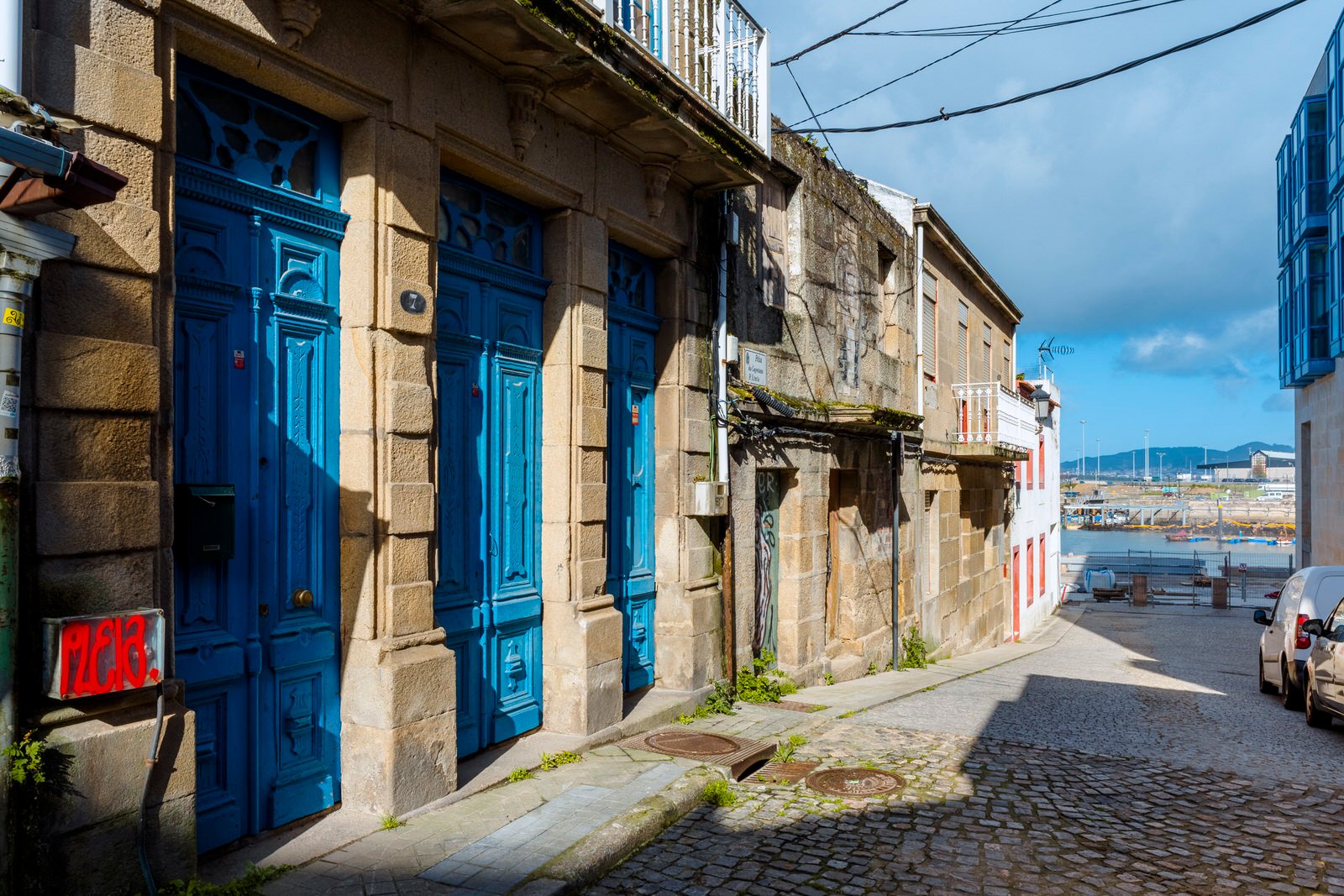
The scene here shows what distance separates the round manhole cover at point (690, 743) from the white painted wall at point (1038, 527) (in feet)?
53.6

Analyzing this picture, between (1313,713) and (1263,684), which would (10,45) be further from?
(1263,684)

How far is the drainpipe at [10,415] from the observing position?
3215mm

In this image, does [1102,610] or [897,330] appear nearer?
[897,330]

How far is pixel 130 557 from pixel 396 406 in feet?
5.13

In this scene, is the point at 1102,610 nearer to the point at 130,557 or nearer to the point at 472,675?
the point at 472,675

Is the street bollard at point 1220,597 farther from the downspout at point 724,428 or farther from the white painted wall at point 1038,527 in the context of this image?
the downspout at point 724,428

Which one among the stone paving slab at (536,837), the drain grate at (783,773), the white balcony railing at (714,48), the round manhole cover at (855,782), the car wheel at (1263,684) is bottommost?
the car wheel at (1263,684)

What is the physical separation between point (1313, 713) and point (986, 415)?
31.8 feet

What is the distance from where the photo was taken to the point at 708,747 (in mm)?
6590

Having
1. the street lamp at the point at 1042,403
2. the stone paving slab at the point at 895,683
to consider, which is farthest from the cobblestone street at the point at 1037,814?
the street lamp at the point at 1042,403

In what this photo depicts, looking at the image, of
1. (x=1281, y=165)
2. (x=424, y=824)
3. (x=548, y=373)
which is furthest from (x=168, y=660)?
(x=1281, y=165)

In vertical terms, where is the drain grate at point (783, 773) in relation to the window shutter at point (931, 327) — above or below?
below

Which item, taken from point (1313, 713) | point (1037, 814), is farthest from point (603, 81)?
point (1313, 713)

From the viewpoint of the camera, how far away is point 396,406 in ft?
16.3
